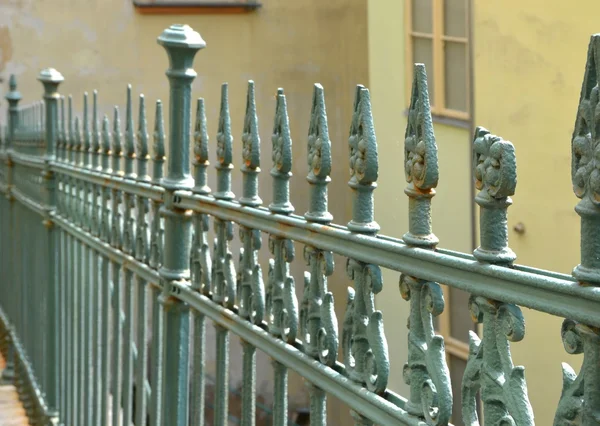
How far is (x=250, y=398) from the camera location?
7.24ft

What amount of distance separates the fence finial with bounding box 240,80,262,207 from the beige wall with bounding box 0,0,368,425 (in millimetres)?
9767

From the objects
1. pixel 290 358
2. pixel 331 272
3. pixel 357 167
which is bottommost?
pixel 290 358

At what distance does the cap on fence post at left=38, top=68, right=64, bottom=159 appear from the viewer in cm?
472

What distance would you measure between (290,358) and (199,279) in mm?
654

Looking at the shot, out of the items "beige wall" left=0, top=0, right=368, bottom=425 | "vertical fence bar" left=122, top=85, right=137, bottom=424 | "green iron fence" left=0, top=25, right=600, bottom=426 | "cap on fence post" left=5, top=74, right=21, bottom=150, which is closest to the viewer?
"green iron fence" left=0, top=25, right=600, bottom=426

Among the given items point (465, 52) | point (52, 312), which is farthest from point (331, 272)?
point (465, 52)

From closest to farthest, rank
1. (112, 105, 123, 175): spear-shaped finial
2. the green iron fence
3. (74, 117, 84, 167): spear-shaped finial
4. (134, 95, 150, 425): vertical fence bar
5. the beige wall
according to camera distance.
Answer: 1. the green iron fence
2. (134, 95, 150, 425): vertical fence bar
3. (112, 105, 123, 175): spear-shaped finial
4. (74, 117, 84, 167): spear-shaped finial
5. the beige wall

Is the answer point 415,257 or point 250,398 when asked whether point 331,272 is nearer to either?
point 415,257

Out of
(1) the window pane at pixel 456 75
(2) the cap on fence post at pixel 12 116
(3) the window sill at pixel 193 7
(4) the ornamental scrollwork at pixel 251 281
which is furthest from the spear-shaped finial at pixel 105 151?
(3) the window sill at pixel 193 7

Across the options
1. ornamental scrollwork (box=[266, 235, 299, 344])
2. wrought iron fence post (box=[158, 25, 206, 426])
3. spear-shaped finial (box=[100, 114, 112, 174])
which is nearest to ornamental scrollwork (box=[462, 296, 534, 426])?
ornamental scrollwork (box=[266, 235, 299, 344])

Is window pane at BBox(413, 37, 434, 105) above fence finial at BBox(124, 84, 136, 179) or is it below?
above

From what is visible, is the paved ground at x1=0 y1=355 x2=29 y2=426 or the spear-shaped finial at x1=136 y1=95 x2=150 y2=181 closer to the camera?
the spear-shaped finial at x1=136 y1=95 x2=150 y2=181

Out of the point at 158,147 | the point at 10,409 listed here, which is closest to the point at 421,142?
the point at 158,147

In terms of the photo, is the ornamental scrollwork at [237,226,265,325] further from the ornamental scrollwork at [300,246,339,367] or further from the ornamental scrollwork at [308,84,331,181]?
the ornamental scrollwork at [308,84,331,181]
